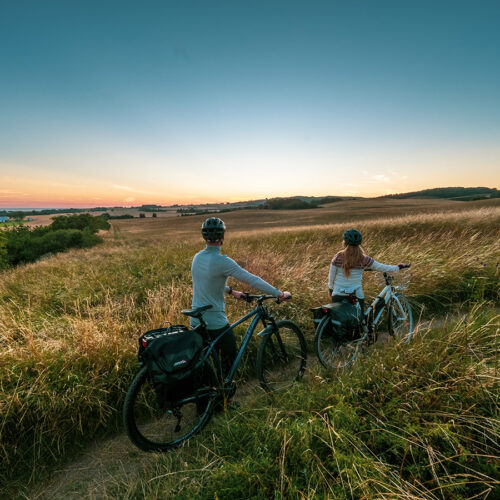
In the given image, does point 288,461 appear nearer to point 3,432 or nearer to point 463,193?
point 3,432

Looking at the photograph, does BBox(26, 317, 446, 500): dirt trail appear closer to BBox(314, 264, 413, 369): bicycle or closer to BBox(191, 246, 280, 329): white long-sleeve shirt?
BBox(191, 246, 280, 329): white long-sleeve shirt

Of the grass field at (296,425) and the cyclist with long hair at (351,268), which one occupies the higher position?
the cyclist with long hair at (351,268)

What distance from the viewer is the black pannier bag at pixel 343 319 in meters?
3.82

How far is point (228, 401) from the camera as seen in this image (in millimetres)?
3230

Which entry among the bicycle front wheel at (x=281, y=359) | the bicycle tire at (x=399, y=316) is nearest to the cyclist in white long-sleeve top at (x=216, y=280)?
the bicycle front wheel at (x=281, y=359)

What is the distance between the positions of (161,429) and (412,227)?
16.1m

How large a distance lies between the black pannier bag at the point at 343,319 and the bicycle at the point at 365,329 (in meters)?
0.02

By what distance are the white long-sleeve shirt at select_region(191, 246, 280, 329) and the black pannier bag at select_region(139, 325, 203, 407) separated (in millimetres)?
462

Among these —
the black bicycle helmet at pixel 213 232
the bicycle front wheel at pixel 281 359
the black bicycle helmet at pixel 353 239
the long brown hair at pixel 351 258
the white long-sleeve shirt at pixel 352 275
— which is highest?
the black bicycle helmet at pixel 213 232

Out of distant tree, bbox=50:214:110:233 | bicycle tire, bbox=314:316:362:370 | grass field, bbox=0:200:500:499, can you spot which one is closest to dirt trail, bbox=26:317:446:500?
grass field, bbox=0:200:500:499

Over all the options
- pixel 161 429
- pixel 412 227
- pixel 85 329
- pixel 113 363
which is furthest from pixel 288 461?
pixel 412 227

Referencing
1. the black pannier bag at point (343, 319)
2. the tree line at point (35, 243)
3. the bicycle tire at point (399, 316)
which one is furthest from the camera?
the tree line at point (35, 243)

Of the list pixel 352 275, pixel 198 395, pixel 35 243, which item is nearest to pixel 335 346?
pixel 352 275

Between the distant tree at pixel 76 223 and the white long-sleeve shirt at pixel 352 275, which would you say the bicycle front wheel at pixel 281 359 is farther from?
the distant tree at pixel 76 223
